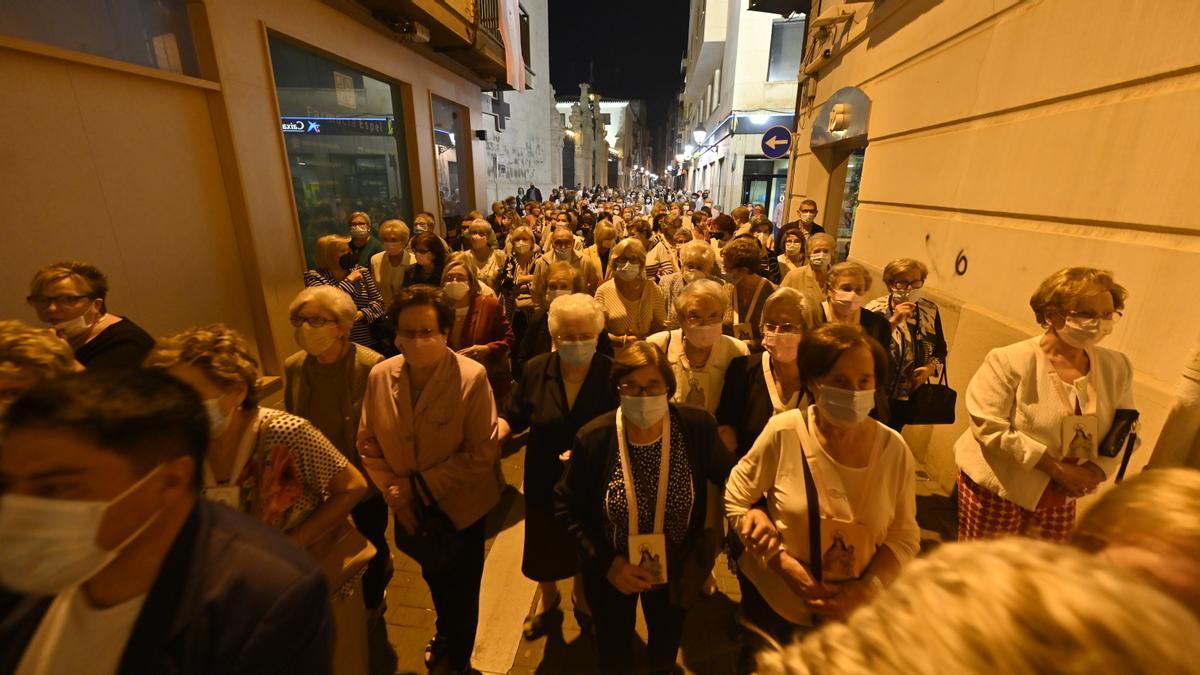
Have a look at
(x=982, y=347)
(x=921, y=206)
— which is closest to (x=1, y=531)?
(x=982, y=347)

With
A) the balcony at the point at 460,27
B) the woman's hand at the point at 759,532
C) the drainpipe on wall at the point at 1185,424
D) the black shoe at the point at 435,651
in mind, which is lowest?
the black shoe at the point at 435,651

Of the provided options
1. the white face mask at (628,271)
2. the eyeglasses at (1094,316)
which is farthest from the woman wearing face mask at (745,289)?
the eyeglasses at (1094,316)

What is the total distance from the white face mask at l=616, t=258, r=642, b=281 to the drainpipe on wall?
134 inches

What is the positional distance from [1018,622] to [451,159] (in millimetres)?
14229

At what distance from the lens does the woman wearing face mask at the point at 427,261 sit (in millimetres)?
5055

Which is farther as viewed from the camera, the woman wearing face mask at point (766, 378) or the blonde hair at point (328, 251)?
the blonde hair at point (328, 251)

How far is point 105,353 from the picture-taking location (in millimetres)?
2697

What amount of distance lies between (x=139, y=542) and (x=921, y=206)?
663 cm

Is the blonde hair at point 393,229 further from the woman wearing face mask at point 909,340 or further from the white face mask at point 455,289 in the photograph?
the woman wearing face mask at point 909,340

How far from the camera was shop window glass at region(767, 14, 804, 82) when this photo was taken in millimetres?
20875

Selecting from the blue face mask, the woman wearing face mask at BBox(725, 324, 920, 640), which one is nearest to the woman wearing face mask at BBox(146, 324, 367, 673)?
the blue face mask

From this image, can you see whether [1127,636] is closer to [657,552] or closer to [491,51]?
[657,552]

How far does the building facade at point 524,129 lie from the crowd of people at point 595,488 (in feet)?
56.4

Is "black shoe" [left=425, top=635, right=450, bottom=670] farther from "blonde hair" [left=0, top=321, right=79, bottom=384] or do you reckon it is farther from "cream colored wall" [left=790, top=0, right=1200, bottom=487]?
"cream colored wall" [left=790, top=0, right=1200, bottom=487]
